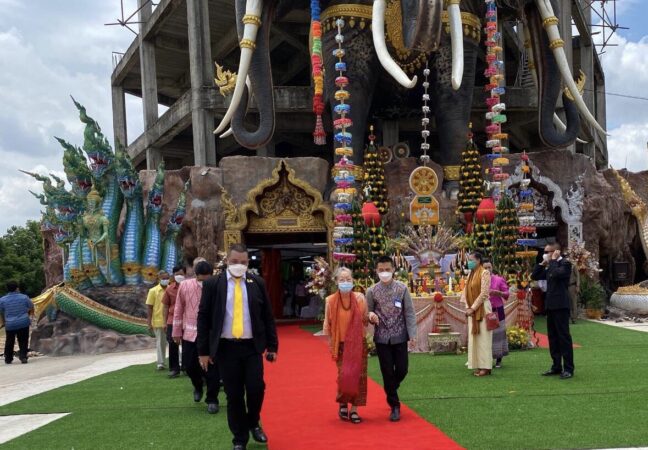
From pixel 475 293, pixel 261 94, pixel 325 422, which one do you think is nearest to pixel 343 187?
pixel 261 94

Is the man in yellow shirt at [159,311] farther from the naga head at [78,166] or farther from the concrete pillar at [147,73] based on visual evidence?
the concrete pillar at [147,73]

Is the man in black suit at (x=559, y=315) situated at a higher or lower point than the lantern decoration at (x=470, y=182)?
lower

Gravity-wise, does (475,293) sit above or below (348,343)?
above

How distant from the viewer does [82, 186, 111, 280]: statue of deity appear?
13.2m

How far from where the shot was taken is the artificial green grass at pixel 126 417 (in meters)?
4.96

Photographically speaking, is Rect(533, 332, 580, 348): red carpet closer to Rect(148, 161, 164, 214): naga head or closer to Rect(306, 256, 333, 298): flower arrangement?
Rect(306, 256, 333, 298): flower arrangement

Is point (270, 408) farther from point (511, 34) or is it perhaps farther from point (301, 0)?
point (511, 34)

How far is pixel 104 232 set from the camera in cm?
1318

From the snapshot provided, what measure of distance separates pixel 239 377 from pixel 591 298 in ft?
40.1

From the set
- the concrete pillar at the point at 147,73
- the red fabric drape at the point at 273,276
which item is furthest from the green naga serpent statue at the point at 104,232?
the concrete pillar at the point at 147,73

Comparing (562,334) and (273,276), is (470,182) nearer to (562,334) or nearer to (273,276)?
(273,276)

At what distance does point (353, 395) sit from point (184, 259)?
10.3 metres

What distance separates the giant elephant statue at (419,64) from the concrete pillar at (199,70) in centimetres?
547

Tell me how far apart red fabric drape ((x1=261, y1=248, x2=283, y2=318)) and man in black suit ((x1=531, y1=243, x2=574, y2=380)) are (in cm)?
1083
